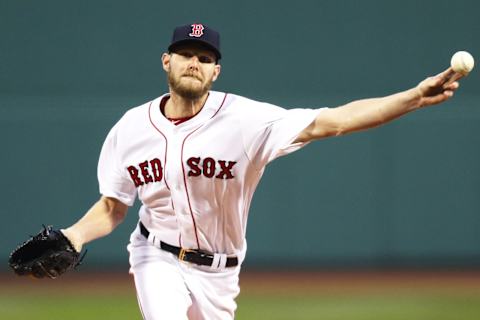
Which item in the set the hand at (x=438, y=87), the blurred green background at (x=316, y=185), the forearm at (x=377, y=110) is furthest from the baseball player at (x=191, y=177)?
the blurred green background at (x=316, y=185)

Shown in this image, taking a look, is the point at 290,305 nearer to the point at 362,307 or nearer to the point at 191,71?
the point at 362,307

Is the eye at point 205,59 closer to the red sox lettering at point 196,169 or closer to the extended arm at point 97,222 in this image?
the red sox lettering at point 196,169

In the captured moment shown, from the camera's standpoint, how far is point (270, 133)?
14.6ft

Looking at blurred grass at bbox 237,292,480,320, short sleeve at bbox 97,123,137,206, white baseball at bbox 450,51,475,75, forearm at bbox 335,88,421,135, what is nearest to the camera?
white baseball at bbox 450,51,475,75

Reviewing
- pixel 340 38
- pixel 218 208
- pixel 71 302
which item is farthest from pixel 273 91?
pixel 218 208

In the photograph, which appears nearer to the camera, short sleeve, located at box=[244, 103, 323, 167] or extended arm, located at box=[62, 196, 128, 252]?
short sleeve, located at box=[244, 103, 323, 167]

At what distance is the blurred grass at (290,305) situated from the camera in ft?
26.4

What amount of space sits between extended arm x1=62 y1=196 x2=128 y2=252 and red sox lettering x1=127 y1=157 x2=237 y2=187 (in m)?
0.34

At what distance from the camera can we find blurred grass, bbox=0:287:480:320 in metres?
8.05

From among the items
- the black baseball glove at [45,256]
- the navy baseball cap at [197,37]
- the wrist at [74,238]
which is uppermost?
the navy baseball cap at [197,37]

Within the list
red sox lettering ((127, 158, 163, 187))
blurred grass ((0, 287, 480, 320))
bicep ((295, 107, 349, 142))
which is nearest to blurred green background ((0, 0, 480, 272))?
blurred grass ((0, 287, 480, 320))

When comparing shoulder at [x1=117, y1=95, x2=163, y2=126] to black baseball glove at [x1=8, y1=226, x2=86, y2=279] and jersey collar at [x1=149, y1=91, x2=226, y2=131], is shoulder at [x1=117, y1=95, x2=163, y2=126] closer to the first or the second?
jersey collar at [x1=149, y1=91, x2=226, y2=131]

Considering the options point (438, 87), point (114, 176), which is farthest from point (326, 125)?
point (114, 176)

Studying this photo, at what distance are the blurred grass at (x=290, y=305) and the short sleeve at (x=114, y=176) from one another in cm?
332
